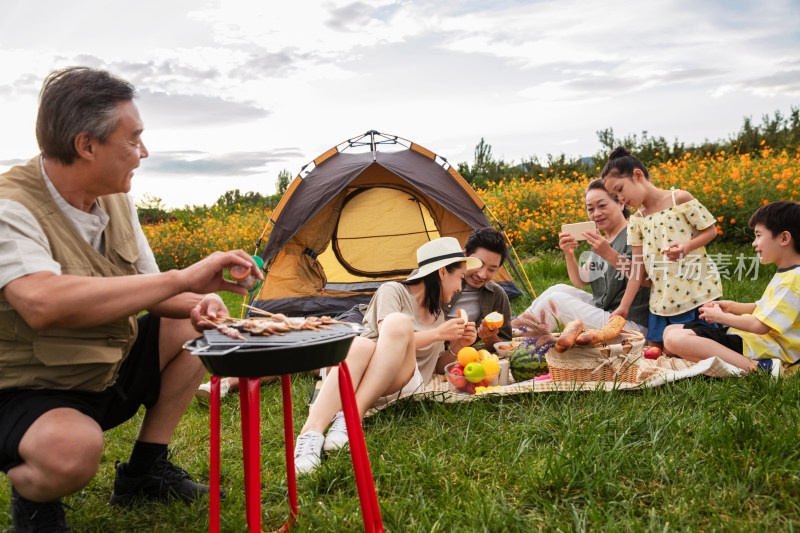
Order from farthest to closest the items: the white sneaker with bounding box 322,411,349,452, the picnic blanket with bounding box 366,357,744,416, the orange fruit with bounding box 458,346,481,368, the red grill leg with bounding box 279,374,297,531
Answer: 1. the orange fruit with bounding box 458,346,481,368
2. the picnic blanket with bounding box 366,357,744,416
3. the white sneaker with bounding box 322,411,349,452
4. the red grill leg with bounding box 279,374,297,531

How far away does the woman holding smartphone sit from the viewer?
410 cm

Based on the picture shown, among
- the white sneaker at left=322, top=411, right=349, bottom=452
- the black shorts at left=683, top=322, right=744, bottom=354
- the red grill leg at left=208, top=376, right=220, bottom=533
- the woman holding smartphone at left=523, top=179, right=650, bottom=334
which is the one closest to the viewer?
the red grill leg at left=208, top=376, right=220, bottom=533

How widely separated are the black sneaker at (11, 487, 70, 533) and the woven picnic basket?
87.0 inches

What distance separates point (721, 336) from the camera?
3389 mm

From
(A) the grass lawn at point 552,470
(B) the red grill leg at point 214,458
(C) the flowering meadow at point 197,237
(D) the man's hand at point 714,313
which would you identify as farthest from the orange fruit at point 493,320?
(C) the flowering meadow at point 197,237

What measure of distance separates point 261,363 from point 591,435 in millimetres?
1417

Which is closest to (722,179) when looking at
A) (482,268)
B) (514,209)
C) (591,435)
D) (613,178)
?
(514,209)

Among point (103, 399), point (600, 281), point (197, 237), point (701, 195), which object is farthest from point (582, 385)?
point (197, 237)

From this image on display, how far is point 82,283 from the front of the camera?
163cm

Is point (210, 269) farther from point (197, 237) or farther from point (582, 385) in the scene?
point (197, 237)

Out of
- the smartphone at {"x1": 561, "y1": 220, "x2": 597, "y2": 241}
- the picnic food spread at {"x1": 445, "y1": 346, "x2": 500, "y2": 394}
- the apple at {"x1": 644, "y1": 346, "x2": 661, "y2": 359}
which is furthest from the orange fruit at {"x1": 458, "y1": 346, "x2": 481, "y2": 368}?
the smartphone at {"x1": 561, "y1": 220, "x2": 597, "y2": 241}

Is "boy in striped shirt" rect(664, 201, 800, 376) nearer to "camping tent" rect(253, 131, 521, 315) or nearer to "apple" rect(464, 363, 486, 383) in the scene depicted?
"apple" rect(464, 363, 486, 383)

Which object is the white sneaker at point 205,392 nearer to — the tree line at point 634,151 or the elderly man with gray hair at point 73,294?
the elderly man with gray hair at point 73,294

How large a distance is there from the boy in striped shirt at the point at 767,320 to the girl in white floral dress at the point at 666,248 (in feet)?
1.19
